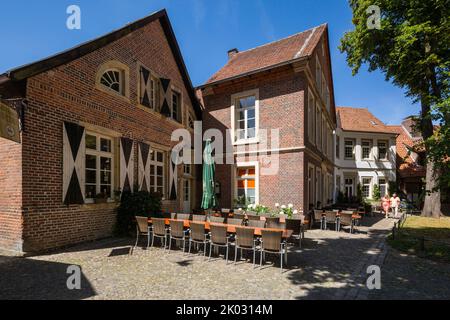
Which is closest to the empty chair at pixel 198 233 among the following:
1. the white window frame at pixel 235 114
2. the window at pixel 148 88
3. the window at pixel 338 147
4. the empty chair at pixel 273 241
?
the empty chair at pixel 273 241

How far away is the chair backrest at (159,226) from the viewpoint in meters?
6.57

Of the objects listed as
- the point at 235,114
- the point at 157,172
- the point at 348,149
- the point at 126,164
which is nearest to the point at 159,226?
the point at 126,164

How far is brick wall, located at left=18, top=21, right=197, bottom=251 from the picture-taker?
5.94 m

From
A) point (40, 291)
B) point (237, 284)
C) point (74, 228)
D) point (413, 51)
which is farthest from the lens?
point (413, 51)

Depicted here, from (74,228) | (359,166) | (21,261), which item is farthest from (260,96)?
(359,166)

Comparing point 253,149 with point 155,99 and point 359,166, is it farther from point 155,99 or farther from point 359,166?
point 359,166

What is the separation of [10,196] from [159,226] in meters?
3.39

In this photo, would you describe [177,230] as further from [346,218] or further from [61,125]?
[346,218]

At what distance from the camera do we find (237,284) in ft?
14.5

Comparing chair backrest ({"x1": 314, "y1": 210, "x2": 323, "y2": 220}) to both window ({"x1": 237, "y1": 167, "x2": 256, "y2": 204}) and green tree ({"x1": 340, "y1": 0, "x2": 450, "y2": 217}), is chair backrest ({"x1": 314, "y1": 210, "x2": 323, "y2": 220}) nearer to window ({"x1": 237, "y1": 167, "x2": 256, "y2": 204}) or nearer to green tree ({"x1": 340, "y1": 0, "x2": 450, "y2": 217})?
window ({"x1": 237, "y1": 167, "x2": 256, "y2": 204})

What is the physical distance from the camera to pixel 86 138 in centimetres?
741

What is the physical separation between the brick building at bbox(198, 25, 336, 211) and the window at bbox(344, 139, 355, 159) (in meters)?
10.3

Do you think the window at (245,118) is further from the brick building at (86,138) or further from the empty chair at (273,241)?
the empty chair at (273,241)

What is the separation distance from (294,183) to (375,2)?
10.5 meters
